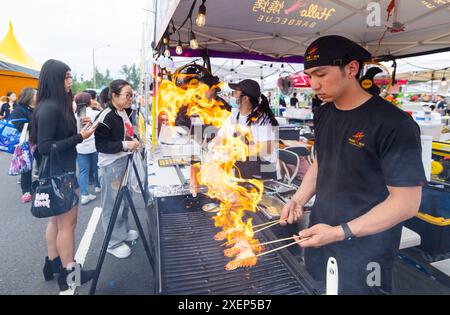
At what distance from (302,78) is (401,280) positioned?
7.71 metres

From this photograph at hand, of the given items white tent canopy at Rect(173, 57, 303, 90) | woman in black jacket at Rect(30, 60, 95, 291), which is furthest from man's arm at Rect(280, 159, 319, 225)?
white tent canopy at Rect(173, 57, 303, 90)

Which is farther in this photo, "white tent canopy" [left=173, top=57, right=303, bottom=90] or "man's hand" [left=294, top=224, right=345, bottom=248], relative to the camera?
"white tent canopy" [left=173, top=57, right=303, bottom=90]

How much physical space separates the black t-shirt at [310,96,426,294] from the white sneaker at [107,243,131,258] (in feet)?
9.10

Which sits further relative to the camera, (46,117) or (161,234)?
(46,117)

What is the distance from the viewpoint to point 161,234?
2.22 m

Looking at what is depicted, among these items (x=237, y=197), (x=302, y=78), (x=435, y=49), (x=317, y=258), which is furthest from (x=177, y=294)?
(x=302, y=78)

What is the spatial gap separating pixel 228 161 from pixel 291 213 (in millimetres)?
1508

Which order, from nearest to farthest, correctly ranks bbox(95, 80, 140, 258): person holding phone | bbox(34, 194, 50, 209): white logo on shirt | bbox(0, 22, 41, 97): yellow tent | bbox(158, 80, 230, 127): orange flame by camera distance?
bbox(34, 194, 50, 209): white logo on shirt, bbox(95, 80, 140, 258): person holding phone, bbox(158, 80, 230, 127): orange flame, bbox(0, 22, 41, 97): yellow tent

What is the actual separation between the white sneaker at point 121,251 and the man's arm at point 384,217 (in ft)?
9.73

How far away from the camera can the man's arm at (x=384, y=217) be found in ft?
4.82

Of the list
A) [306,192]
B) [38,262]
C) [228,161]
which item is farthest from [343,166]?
[38,262]

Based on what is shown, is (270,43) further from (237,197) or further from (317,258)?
(317,258)

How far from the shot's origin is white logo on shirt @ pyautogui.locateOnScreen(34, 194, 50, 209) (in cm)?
265

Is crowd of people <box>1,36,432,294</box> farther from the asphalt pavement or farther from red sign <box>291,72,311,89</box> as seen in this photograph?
red sign <box>291,72,311,89</box>
